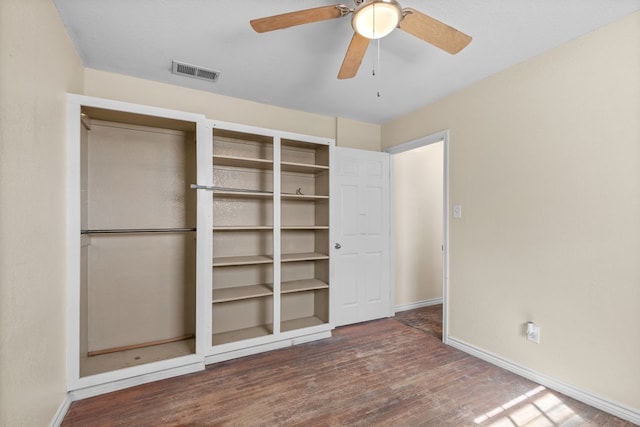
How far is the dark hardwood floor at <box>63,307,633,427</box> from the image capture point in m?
1.79

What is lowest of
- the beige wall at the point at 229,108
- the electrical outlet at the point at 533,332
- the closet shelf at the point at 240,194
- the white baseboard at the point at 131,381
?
the white baseboard at the point at 131,381

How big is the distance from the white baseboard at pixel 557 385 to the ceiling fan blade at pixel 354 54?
8.86ft

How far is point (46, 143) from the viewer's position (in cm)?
159

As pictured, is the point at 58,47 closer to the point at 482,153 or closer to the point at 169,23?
Answer: the point at 169,23

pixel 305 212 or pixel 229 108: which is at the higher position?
pixel 229 108

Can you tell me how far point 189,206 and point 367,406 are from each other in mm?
2296

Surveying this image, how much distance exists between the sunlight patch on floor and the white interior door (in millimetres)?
1695

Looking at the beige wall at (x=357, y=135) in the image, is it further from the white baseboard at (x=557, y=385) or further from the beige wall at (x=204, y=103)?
the white baseboard at (x=557, y=385)

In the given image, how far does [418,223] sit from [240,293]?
2.77 meters

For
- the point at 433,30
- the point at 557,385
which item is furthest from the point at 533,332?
the point at 433,30

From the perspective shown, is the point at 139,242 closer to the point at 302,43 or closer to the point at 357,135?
the point at 302,43

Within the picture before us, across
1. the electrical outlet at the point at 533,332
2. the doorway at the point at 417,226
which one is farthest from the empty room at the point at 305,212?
the doorway at the point at 417,226

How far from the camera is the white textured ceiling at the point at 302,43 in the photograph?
68.2 inches

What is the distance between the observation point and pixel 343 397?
6.62 feet
